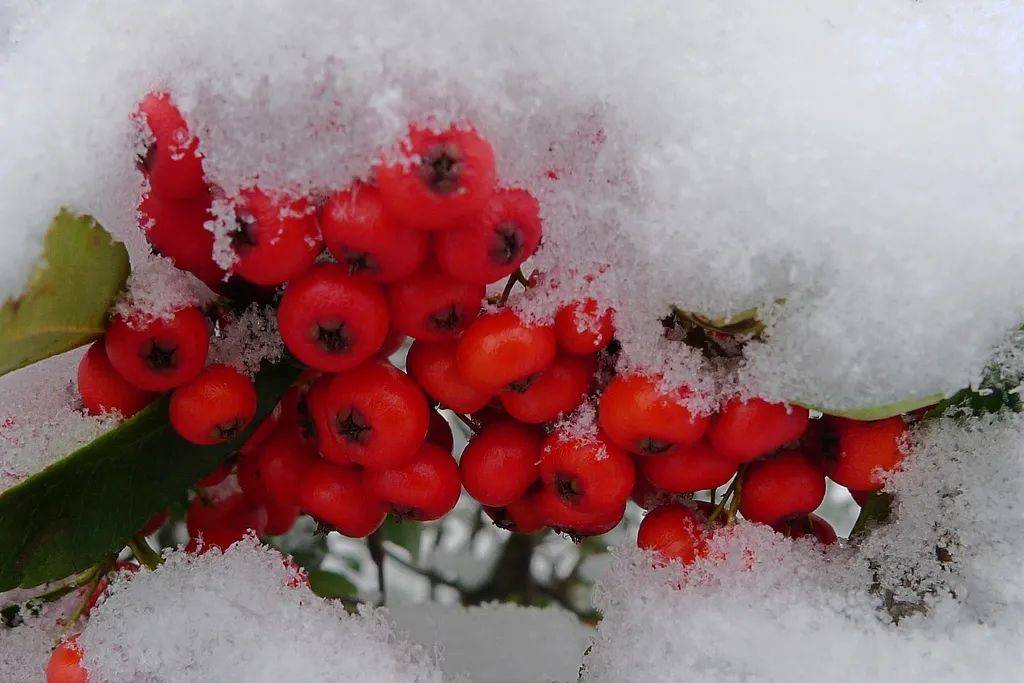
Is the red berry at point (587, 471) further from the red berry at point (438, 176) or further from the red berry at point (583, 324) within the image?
the red berry at point (438, 176)

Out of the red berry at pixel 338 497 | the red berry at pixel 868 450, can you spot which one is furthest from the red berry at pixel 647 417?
the red berry at pixel 338 497

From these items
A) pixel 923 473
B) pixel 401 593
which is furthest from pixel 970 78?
pixel 401 593

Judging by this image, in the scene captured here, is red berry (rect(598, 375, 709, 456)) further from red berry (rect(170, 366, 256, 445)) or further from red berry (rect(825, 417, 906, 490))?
red berry (rect(170, 366, 256, 445))

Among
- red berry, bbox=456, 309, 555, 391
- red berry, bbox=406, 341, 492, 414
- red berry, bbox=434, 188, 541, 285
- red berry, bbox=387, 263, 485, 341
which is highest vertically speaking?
red berry, bbox=434, 188, 541, 285

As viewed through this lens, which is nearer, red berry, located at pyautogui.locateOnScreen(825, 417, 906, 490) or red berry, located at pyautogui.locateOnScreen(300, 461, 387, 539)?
red berry, located at pyautogui.locateOnScreen(825, 417, 906, 490)

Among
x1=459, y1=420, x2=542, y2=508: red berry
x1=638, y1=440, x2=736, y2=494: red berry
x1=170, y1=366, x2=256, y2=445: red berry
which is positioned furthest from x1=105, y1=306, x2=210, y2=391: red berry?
x1=638, y1=440, x2=736, y2=494: red berry

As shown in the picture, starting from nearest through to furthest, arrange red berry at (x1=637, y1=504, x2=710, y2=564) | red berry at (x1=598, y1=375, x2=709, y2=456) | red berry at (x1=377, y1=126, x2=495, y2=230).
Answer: red berry at (x1=377, y1=126, x2=495, y2=230), red berry at (x1=598, y1=375, x2=709, y2=456), red berry at (x1=637, y1=504, x2=710, y2=564)

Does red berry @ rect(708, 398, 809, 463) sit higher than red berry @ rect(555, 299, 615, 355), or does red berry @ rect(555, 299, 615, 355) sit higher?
red berry @ rect(555, 299, 615, 355)

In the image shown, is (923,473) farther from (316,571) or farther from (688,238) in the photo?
(316,571)
